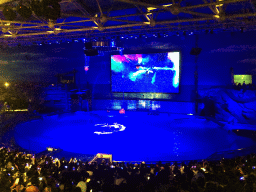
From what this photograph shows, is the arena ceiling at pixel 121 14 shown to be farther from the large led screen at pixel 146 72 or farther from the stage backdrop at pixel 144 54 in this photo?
the large led screen at pixel 146 72

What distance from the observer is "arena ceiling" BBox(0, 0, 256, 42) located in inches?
184

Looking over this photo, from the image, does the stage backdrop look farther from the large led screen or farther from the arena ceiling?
the arena ceiling

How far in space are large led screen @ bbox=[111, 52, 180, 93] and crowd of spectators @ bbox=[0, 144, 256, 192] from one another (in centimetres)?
974

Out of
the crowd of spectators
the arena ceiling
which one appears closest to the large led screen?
the arena ceiling

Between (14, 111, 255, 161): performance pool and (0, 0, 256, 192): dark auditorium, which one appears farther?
(14, 111, 255, 161): performance pool

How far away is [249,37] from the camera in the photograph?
1240 cm

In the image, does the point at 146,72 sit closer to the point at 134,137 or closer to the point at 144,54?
the point at 144,54

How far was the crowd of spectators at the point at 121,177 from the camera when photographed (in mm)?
3422

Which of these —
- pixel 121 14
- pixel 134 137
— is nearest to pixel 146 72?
pixel 121 14

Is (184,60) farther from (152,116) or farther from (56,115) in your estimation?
(56,115)

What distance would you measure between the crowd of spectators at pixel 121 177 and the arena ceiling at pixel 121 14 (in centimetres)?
315

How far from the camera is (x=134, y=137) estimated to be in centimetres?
888

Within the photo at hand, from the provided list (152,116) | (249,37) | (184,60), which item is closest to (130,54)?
(184,60)

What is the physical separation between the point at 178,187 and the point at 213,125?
812 cm
